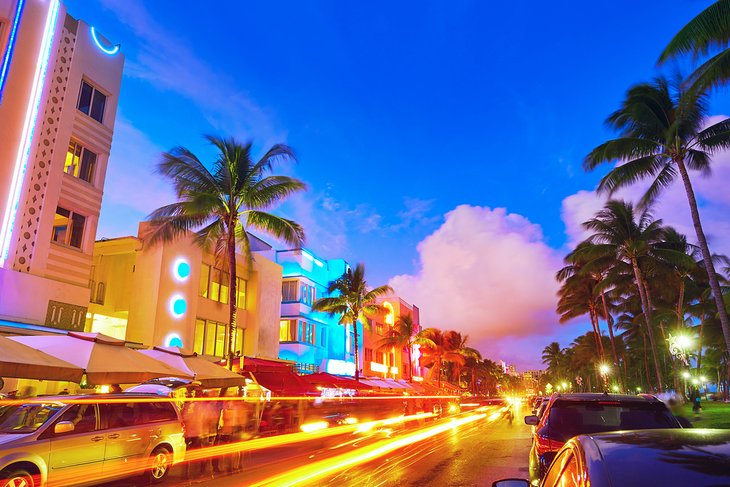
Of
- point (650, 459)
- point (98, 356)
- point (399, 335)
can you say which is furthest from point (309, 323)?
point (650, 459)

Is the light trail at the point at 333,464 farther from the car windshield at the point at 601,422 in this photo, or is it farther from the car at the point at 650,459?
the car at the point at 650,459

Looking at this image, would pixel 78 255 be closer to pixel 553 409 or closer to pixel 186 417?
pixel 186 417

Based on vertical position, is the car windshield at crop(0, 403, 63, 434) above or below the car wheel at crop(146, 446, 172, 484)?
above

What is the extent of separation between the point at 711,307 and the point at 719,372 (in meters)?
62.6

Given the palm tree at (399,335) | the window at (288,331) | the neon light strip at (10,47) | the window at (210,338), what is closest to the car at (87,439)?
the neon light strip at (10,47)

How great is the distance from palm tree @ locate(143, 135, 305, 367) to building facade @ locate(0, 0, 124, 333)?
10.2 ft

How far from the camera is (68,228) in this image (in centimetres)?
2059

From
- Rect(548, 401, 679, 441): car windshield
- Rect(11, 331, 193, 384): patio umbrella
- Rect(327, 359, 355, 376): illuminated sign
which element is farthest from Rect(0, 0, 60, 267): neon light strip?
Rect(327, 359, 355, 376): illuminated sign

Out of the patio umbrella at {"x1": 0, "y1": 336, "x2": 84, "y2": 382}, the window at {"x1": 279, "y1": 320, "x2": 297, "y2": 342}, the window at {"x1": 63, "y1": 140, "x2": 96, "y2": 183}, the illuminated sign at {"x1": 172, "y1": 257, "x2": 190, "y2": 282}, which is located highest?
the window at {"x1": 63, "y1": 140, "x2": 96, "y2": 183}

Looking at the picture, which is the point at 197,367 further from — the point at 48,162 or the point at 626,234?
the point at 626,234

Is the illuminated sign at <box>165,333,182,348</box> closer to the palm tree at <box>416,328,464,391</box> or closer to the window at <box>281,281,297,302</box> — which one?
the window at <box>281,281,297,302</box>

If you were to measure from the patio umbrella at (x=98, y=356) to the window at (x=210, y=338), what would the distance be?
13.3 m

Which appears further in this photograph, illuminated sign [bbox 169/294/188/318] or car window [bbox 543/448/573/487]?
illuminated sign [bbox 169/294/188/318]

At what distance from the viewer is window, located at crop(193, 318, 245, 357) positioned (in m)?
27.8
